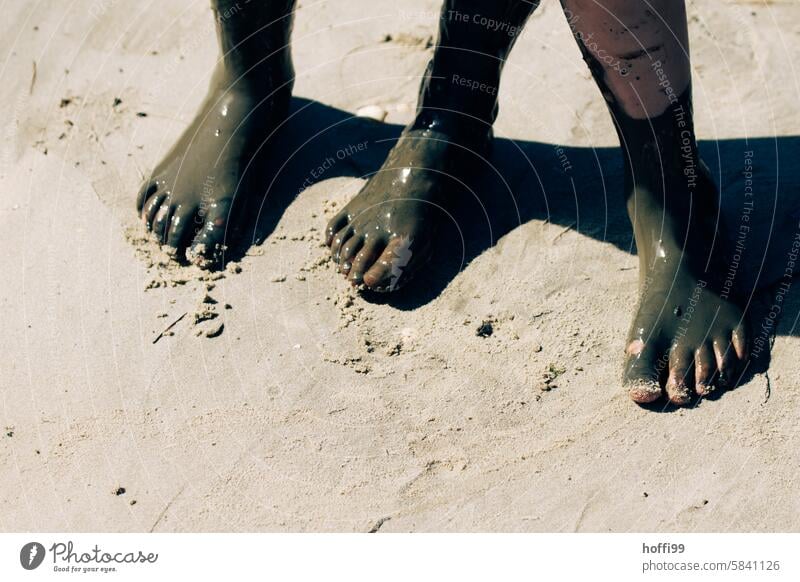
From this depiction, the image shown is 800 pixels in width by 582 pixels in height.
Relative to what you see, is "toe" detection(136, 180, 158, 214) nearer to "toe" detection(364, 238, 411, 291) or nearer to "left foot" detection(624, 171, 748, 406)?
"toe" detection(364, 238, 411, 291)

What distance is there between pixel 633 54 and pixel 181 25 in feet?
5.00

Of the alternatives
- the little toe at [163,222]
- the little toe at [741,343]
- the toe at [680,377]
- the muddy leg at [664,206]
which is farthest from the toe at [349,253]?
the little toe at [741,343]

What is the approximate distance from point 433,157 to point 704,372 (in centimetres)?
83

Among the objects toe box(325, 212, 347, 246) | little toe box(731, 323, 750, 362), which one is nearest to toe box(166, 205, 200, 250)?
toe box(325, 212, 347, 246)

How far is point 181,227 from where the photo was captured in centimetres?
230

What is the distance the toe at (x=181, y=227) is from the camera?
2.29 meters

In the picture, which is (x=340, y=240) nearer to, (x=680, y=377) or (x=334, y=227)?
(x=334, y=227)

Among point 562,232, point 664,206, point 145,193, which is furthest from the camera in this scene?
point 145,193

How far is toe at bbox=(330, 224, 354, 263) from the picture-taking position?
2250 mm

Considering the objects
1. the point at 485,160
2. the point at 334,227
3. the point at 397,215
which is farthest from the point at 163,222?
the point at 485,160

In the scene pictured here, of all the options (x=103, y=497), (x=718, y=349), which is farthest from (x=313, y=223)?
(x=718, y=349)

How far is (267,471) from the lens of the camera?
1893mm

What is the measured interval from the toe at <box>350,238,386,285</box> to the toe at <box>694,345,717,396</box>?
74 cm

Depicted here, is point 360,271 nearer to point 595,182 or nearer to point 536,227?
point 536,227
